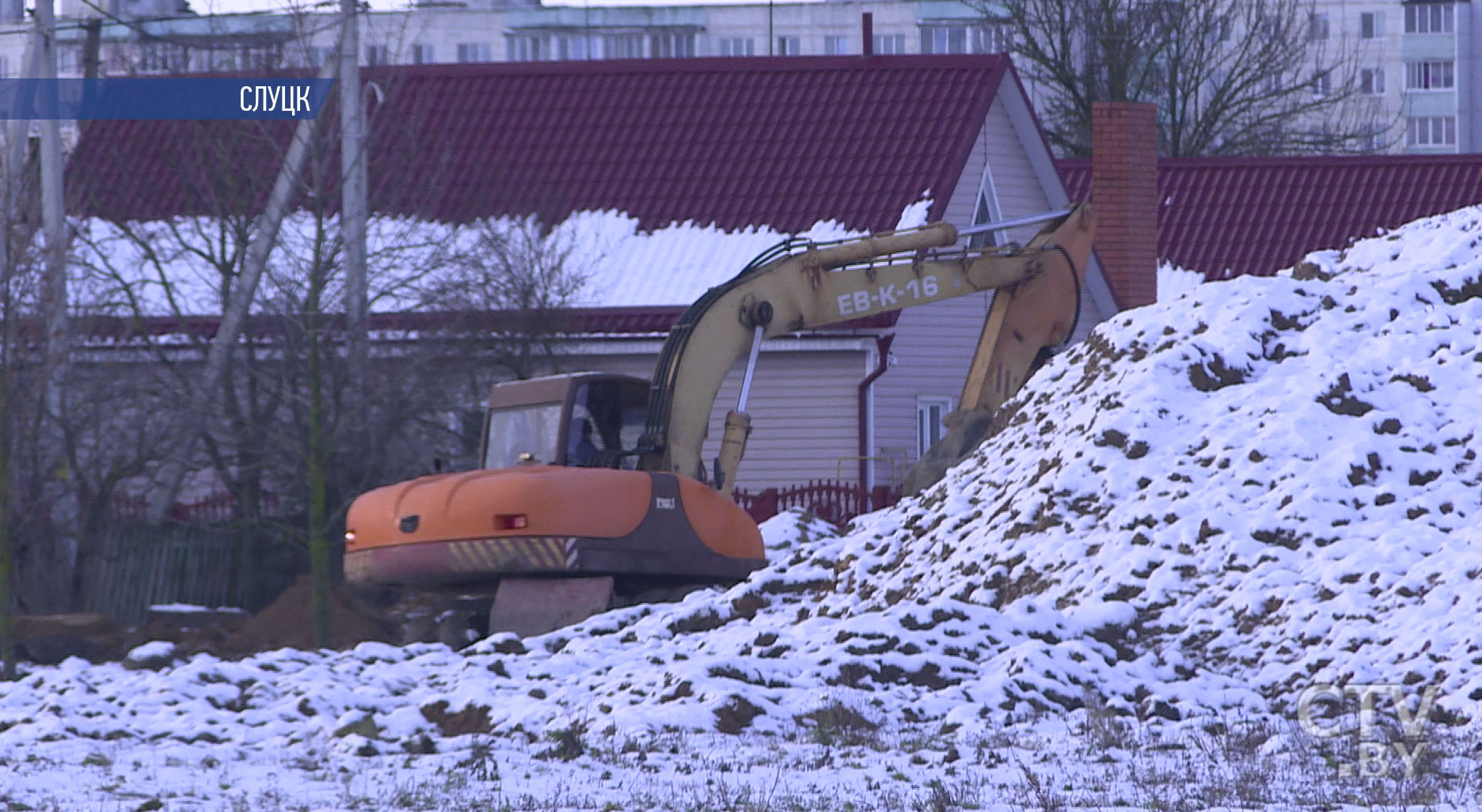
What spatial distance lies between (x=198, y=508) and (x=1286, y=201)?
1768 cm

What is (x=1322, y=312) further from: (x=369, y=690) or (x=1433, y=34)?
(x=1433, y=34)

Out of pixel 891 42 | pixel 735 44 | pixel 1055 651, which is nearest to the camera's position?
pixel 1055 651

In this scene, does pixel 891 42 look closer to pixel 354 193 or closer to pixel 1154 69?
pixel 1154 69

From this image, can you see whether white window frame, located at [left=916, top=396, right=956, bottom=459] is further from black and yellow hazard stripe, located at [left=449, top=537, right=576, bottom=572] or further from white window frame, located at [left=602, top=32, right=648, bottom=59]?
white window frame, located at [left=602, top=32, right=648, bottom=59]

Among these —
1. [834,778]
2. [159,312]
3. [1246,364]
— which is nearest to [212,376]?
[159,312]

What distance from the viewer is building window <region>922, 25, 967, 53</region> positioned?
90.9 m

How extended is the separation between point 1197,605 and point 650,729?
165 inches

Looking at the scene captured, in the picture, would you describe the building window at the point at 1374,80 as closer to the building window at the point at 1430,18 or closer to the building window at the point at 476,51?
the building window at the point at 1430,18

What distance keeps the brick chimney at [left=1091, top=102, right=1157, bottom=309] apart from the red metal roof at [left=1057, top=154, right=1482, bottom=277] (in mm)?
3124

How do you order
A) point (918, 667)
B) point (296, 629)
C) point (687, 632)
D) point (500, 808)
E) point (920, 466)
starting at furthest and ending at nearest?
point (920, 466) → point (296, 629) → point (687, 632) → point (918, 667) → point (500, 808)

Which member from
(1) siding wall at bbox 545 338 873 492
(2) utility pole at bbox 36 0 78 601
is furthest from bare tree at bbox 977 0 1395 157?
(2) utility pole at bbox 36 0 78 601

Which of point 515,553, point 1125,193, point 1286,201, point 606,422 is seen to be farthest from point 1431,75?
point 515,553

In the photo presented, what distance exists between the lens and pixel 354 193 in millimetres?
20219

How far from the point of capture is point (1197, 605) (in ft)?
47.0
